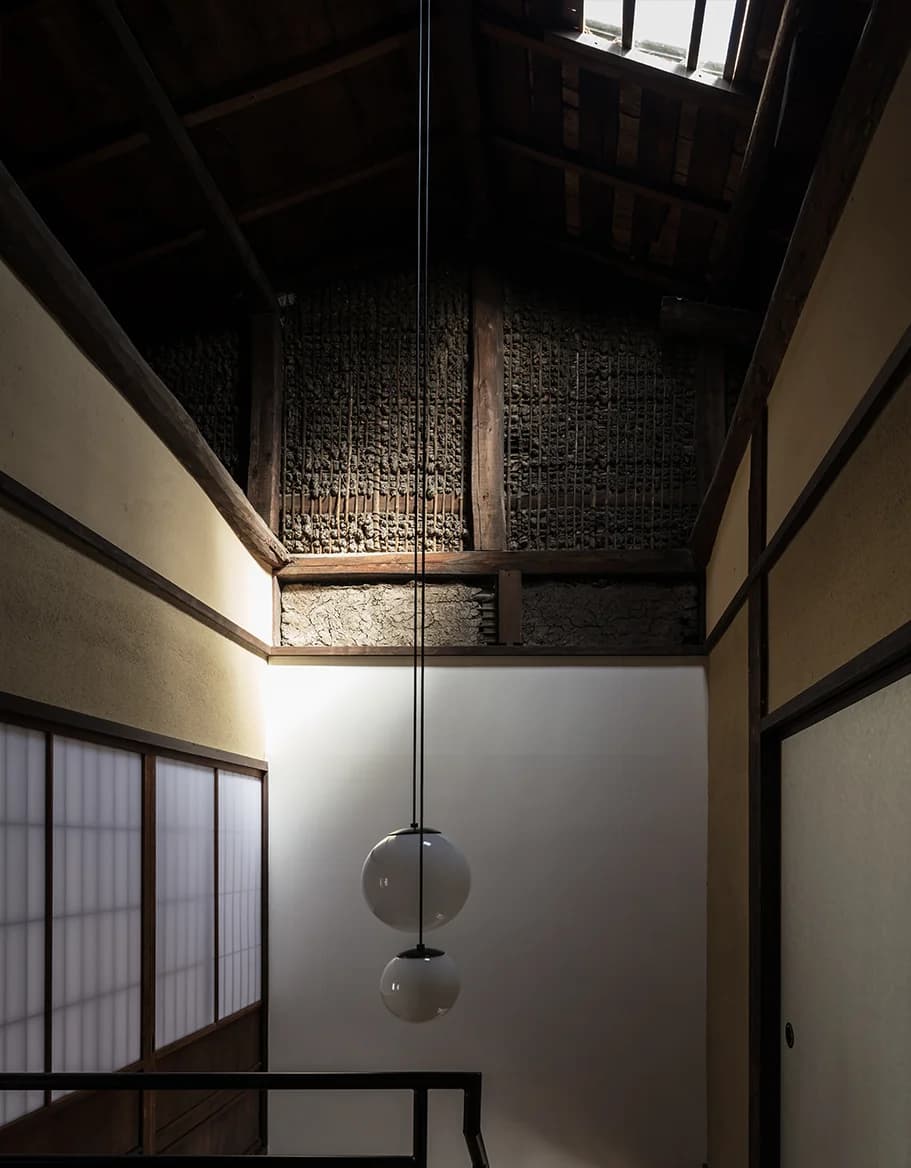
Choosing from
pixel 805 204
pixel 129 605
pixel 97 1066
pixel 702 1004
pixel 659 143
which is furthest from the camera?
pixel 702 1004

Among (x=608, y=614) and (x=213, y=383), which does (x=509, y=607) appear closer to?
(x=608, y=614)

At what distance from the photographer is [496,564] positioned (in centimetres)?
552

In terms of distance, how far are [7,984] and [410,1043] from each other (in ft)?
9.14

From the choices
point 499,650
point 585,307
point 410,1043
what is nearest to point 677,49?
point 585,307

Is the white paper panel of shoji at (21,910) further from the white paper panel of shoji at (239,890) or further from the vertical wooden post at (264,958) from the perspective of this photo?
the vertical wooden post at (264,958)

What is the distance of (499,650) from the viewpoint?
544cm

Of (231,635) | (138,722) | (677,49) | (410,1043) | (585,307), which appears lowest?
(410,1043)

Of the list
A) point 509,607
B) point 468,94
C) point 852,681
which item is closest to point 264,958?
point 509,607

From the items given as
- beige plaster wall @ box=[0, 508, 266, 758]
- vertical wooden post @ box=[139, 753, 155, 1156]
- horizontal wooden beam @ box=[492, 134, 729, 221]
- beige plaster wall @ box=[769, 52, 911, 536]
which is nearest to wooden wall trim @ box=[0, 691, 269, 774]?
beige plaster wall @ box=[0, 508, 266, 758]

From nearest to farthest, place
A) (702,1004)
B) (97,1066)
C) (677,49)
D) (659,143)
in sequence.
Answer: (97,1066)
(677,49)
(659,143)
(702,1004)

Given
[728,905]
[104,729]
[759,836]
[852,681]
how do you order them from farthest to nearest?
[728,905] < [759,836] < [104,729] < [852,681]

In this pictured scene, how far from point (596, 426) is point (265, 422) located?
5.18ft

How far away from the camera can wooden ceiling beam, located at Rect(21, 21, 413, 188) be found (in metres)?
4.34

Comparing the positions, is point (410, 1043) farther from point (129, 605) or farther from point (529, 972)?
point (129, 605)
